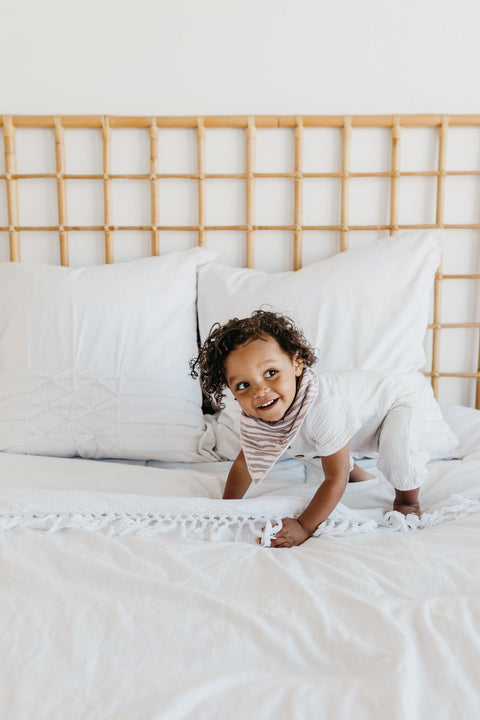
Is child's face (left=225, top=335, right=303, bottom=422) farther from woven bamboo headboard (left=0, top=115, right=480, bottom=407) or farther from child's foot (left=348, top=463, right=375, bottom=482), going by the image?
woven bamboo headboard (left=0, top=115, right=480, bottom=407)

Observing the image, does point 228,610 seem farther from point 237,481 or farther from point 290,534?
point 237,481

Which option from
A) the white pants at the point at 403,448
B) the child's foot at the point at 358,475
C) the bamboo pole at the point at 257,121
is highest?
the bamboo pole at the point at 257,121

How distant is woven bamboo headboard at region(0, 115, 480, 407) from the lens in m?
1.66

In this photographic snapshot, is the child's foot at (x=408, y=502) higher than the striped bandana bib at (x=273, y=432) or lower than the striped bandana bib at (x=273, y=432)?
lower

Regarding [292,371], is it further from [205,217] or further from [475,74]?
[475,74]

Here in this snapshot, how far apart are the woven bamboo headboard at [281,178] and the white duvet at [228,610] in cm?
87

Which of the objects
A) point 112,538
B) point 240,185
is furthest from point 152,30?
point 112,538

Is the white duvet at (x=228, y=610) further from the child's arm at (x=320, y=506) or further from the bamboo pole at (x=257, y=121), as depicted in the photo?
the bamboo pole at (x=257, y=121)

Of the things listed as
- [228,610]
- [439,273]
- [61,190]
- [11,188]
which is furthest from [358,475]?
[11,188]

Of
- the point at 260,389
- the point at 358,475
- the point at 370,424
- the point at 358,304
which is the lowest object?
the point at 358,475

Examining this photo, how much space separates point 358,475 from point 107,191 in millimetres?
1061

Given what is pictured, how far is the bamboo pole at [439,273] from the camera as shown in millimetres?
1661

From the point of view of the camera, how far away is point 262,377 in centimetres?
101

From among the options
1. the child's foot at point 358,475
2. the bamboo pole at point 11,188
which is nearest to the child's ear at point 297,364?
the child's foot at point 358,475
